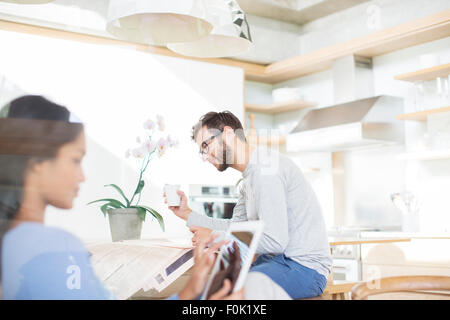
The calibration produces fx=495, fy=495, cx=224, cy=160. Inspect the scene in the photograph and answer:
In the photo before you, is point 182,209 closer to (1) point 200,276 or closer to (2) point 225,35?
(1) point 200,276

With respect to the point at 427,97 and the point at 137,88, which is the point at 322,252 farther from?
the point at 427,97

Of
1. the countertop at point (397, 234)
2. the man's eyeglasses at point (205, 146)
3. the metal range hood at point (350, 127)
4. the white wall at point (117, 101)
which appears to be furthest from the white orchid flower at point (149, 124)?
the countertop at point (397, 234)

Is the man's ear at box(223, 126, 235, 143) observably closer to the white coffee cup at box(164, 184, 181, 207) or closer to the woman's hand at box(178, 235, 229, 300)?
the white coffee cup at box(164, 184, 181, 207)

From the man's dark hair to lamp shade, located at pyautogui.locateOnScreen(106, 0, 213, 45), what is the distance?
7.8 inches

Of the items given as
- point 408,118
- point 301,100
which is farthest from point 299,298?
point 408,118

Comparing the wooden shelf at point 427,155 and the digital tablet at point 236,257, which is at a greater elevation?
the wooden shelf at point 427,155

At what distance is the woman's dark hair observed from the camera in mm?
735

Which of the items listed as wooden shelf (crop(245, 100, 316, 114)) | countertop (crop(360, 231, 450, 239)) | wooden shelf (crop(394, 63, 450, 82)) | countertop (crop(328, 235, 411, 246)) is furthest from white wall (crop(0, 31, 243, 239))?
countertop (crop(360, 231, 450, 239))

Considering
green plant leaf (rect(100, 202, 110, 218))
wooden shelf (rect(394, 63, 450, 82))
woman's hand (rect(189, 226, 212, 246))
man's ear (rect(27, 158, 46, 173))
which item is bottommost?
woman's hand (rect(189, 226, 212, 246))

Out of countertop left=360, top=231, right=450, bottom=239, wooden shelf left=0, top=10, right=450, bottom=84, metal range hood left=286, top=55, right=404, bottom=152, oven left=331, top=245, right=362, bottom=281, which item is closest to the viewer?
wooden shelf left=0, top=10, right=450, bottom=84

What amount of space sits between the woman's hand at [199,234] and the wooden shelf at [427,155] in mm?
911

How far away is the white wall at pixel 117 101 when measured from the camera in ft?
2.79

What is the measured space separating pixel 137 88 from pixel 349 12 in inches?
25.5

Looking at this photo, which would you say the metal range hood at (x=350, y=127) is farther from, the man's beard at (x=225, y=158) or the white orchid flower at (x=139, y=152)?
the white orchid flower at (x=139, y=152)
